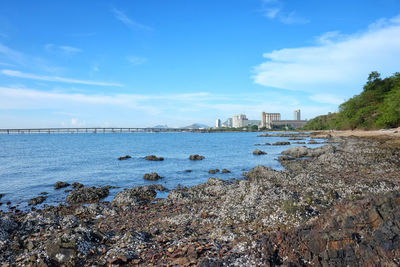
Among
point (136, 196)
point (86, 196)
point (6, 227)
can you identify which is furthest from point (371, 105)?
point (6, 227)

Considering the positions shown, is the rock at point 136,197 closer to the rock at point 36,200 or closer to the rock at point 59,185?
the rock at point 36,200

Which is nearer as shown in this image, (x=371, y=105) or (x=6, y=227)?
(x=6, y=227)

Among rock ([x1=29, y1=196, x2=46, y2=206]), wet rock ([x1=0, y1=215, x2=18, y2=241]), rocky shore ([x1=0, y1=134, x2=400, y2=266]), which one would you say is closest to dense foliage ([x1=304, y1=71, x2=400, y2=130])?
rocky shore ([x1=0, y1=134, x2=400, y2=266])

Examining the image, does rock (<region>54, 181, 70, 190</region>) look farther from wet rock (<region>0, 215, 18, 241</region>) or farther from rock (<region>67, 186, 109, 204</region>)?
wet rock (<region>0, 215, 18, 241</region>)

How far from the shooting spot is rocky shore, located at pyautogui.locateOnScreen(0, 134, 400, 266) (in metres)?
6.03

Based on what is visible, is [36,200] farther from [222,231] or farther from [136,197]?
[222,231]

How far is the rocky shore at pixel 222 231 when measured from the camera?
19.8 feet

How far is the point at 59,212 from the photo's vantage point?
1402 cm

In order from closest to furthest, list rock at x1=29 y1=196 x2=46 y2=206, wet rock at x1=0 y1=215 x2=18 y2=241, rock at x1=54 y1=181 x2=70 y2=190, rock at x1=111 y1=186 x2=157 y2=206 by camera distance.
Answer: wet rock at x1=0 y1=215 x2=18 y2=241
rock at x1=111 y1=186 x2=157 y2=206
rock at x1=29 y1=196 x2=46 y2=206
rock at x1=54 y1=181 x2=70 y2=190

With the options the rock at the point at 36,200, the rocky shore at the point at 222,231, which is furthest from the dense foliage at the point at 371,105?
the rock at the point at 36,200

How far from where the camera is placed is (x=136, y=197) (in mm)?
15461

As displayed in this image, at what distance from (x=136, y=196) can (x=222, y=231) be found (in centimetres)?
817

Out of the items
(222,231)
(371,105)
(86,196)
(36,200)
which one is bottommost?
(36,200)

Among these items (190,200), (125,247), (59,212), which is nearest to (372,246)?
(125,247)
